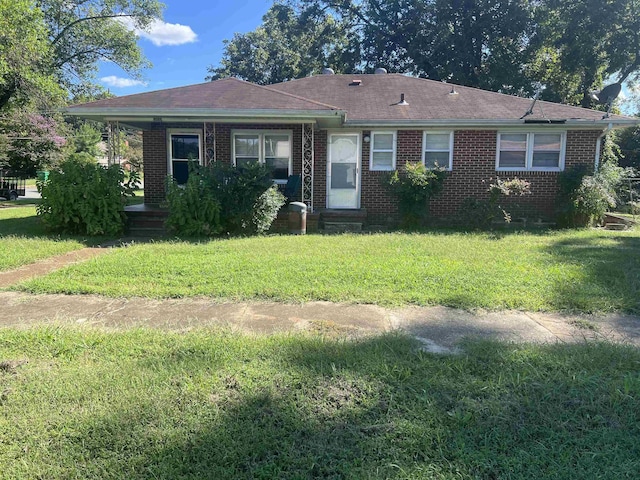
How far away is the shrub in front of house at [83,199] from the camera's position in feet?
30.7

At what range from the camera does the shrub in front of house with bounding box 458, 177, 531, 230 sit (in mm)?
10781

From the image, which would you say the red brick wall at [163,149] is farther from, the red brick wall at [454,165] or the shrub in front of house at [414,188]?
the shrub in front of house at [414,188]

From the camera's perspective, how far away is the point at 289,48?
112 feet

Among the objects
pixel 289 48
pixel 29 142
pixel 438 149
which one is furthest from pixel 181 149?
pixel 289 48

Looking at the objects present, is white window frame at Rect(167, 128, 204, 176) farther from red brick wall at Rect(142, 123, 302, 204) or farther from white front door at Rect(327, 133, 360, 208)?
white front door at Rect(327, 133, 360, 208)

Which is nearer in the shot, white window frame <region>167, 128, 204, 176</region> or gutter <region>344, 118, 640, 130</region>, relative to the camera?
gutter <region>344, 118, 640, 130</region>

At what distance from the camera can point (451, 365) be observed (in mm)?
3418

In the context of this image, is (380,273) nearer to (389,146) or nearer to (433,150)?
(389,146)

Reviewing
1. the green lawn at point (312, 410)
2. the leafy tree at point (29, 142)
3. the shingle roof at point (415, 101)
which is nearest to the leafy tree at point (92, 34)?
the leafy tree at point (29, 142)

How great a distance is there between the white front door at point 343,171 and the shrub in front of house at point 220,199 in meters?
3.17

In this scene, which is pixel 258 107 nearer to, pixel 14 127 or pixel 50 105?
pixel 50 105

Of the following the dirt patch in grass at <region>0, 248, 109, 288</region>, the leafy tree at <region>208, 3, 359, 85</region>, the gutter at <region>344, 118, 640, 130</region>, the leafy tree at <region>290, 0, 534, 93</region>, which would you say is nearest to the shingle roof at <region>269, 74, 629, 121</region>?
the gutter at <region>344, 118, 640, 130</region>

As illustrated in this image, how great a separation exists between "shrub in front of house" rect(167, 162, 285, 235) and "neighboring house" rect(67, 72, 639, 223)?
1.96m

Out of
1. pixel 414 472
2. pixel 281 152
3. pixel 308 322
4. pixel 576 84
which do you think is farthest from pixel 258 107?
pixel 576 84
